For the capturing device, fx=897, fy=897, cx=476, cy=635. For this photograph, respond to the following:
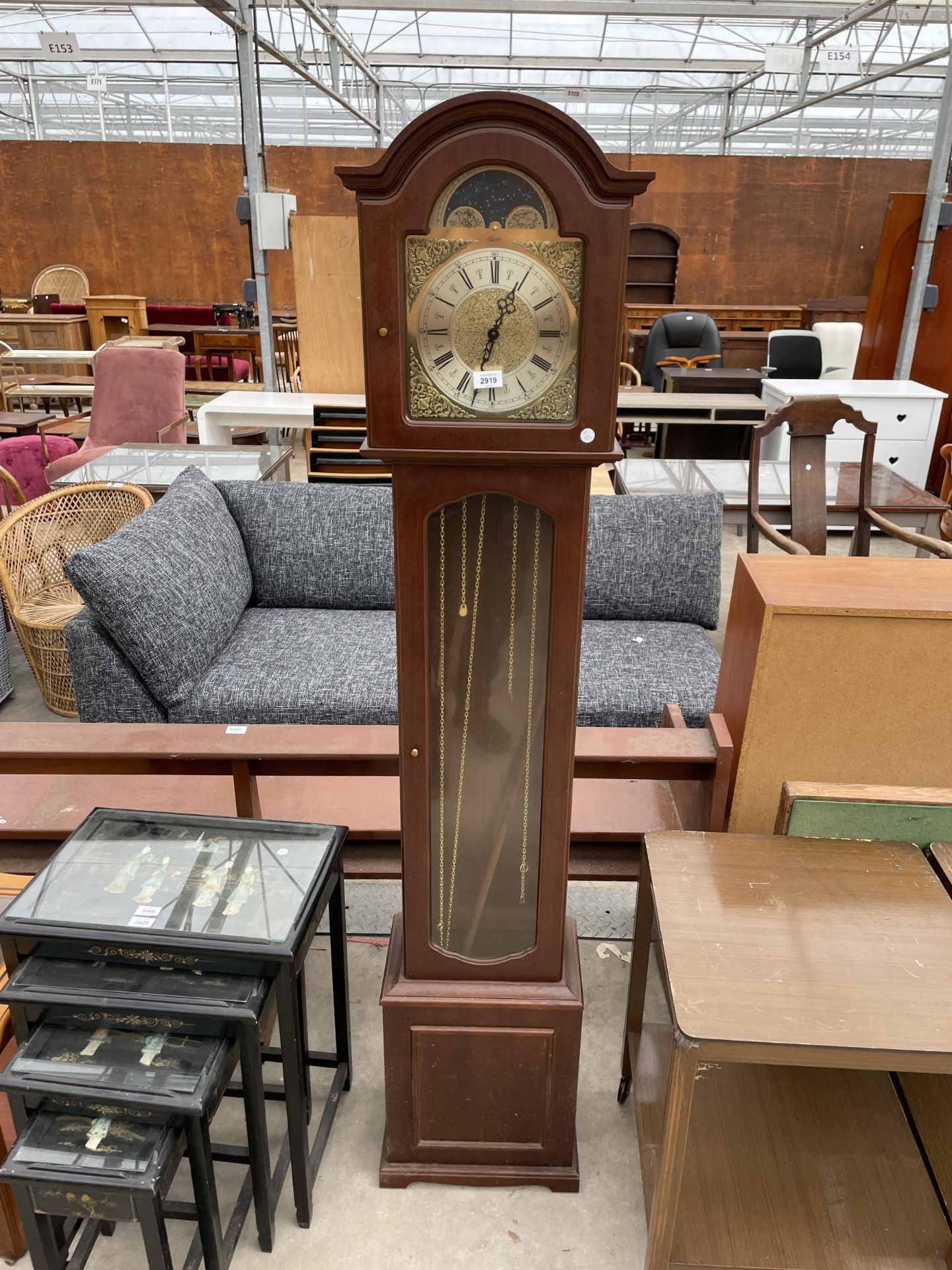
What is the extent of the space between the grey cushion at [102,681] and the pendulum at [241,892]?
114 cm

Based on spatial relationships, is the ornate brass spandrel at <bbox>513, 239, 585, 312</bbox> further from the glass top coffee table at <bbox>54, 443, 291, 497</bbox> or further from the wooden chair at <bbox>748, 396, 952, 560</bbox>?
the glass top coffee table at <bbox>54, 443, 291, 497</bbox>

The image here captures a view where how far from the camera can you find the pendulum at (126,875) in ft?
4.71

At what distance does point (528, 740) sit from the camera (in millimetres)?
1392

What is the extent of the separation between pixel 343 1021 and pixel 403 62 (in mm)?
10922

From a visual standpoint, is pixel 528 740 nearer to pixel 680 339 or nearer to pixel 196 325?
pixel 680 339

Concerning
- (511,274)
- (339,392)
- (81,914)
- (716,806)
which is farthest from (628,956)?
(339,392)

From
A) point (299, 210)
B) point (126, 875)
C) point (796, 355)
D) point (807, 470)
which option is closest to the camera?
point (126, 875)

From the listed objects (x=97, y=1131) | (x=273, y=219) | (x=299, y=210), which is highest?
(x=299, y=210)

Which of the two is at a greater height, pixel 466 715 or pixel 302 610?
pixel 466 715

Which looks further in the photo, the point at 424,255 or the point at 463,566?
the point at 463,566

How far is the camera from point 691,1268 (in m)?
1.42

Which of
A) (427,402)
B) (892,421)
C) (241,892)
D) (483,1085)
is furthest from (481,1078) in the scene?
(892,421)

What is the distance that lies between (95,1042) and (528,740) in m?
0.77

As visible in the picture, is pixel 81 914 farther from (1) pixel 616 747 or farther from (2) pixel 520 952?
(1) pixel 616 747
